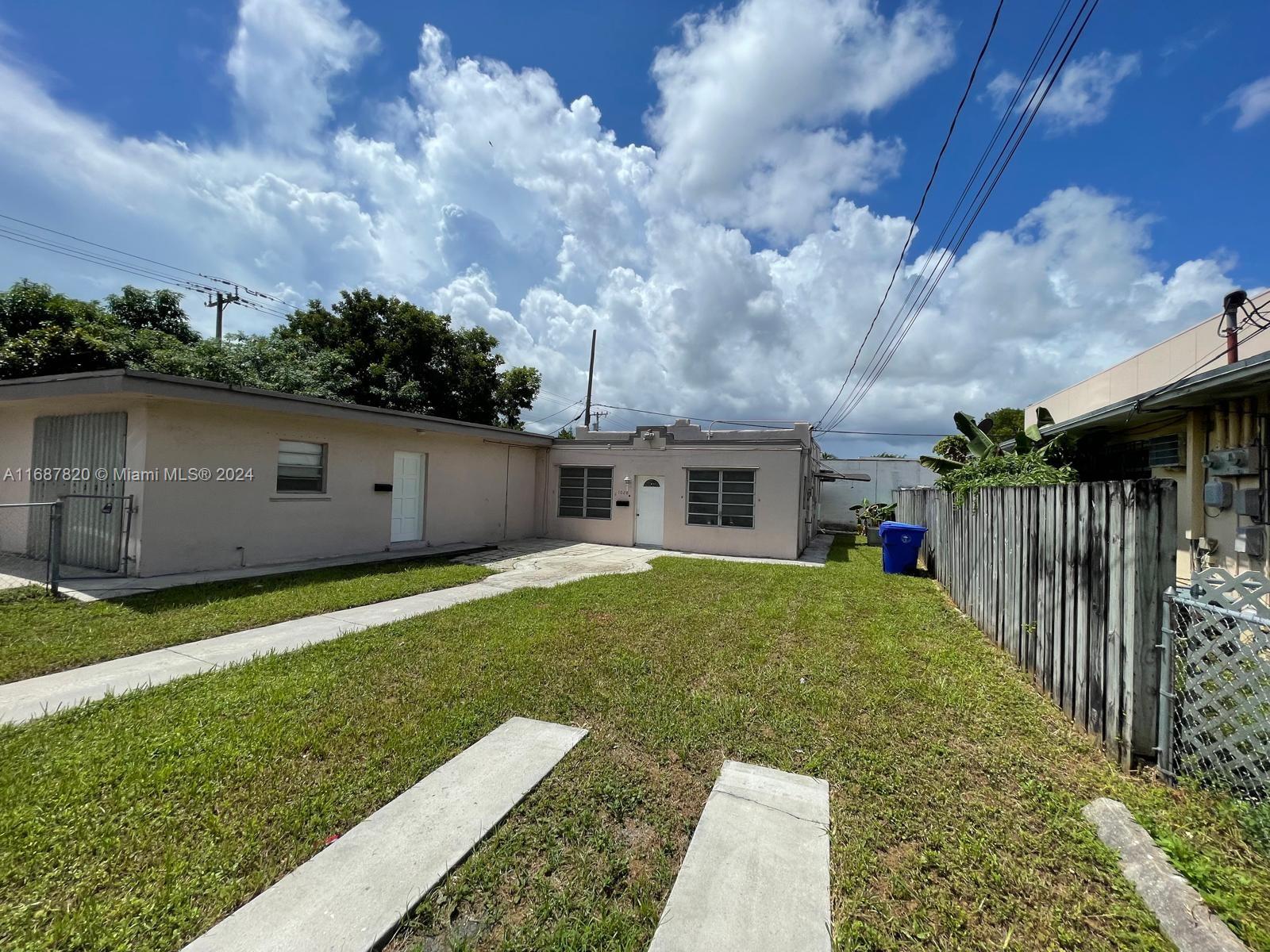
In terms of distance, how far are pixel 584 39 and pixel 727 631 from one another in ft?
31.1

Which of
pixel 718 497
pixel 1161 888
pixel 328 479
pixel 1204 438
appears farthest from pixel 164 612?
pixel 1204 438

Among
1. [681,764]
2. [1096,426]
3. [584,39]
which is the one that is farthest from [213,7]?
[1096,426]

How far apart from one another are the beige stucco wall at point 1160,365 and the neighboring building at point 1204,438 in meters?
0.02

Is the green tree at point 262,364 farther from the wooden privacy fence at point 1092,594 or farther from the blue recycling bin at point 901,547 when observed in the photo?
the wooden privacy fence at point 1092,594

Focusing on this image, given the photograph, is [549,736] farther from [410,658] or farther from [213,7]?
[213,7]

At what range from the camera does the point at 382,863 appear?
222cm

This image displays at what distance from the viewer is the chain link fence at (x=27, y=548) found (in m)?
6.76

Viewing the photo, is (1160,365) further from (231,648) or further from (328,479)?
(328,479)

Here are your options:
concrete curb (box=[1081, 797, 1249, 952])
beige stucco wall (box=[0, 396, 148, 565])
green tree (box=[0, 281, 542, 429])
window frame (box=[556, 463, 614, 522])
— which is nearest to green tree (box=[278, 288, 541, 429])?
green tree (box=[0, 281, 542, 429])

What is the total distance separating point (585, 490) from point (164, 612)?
963 centimetres

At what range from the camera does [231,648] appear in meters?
4.88

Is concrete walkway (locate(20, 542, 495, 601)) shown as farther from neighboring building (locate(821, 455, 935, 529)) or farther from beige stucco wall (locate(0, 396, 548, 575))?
neighboring building (locate(821, 455, 935, 529))

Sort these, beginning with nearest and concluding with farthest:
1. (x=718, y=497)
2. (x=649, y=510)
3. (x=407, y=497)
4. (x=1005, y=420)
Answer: (x=407, y=497) → (x=718, y=497) → (x=649, y=510) → (x=1005, y=420)

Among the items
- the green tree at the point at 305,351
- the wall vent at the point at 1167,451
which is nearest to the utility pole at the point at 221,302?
the green tree at the point at 305,351
